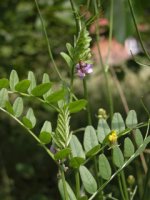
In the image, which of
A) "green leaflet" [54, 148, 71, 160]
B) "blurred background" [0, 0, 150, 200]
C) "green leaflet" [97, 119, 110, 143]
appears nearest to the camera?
"green leaflet" [54, 148, 71, 160]

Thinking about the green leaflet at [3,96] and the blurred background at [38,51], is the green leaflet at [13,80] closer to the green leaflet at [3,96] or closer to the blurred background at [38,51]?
the green leaflet at [3,96]

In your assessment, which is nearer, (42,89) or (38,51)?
(42,89)

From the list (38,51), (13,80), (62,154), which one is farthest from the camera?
(38,51)

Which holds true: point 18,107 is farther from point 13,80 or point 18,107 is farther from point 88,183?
point 88,183

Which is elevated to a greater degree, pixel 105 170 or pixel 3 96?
pixel 3 96

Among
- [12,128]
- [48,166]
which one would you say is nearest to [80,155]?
[12,128]

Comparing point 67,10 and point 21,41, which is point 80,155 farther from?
point 21,41

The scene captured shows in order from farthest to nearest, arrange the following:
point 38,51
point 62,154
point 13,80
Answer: point 38,51 < point 13,80 < point 62,154

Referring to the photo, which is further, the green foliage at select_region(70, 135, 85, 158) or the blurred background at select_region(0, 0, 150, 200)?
the blurred background at select_region(0, 0, 150, 200)

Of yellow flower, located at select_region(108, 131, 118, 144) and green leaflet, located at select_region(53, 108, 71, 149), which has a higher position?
green leaflet, located at select_region(53, 108, 71, 149)

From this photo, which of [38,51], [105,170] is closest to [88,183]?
[105,170]

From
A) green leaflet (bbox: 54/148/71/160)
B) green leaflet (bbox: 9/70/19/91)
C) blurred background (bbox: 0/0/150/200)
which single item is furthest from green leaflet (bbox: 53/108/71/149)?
blurred background (bbox: 0/0/150/200)

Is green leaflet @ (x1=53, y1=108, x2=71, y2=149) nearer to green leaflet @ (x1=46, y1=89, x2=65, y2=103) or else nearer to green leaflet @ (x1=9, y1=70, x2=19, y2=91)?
green leaflet @ (x1=46, y1=89, x2=65, y2=103)

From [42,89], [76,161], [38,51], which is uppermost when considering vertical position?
[42,89]
